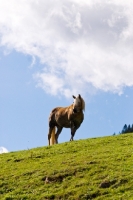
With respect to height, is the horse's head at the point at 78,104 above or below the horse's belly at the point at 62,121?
above

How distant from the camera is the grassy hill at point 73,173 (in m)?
15.2

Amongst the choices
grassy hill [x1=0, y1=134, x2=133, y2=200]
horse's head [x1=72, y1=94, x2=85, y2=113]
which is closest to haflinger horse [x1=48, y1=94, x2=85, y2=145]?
horse's head [x1=72, y1=94, x2=85, y2=113]

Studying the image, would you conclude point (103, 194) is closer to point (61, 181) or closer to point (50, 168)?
point (61, 181)

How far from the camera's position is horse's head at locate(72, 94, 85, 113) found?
87.8 ft

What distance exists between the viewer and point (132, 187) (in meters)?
14.7

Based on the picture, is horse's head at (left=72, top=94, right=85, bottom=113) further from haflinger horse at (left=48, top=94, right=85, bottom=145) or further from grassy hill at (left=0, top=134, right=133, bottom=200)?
grassy hill at (left=0, top=134, right=133, bottom=200)

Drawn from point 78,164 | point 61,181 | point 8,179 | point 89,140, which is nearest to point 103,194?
point 61,181

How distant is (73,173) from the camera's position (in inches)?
669

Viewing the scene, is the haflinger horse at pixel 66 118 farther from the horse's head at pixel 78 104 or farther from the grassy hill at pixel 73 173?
the grassy hill at pixel 73 173

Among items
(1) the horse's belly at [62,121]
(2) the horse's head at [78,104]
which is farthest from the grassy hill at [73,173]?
(1) the horse's belly at [62,121]

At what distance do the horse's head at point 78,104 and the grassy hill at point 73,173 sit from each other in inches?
174

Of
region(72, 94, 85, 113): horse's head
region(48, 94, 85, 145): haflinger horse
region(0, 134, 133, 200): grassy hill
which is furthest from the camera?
region(48, 94, 85, 145): haflinger horse

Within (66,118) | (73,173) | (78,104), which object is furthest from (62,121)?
(73,173)

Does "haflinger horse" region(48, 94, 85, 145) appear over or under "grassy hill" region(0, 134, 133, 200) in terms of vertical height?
over
